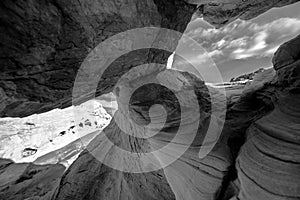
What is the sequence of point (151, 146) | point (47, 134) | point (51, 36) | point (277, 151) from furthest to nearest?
point (47, 134), point (151, 146), point (277, 151), point (51, 36)

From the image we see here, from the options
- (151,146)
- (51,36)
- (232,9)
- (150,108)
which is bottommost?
(151,146)

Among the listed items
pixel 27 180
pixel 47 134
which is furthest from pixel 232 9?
pixel 27 180

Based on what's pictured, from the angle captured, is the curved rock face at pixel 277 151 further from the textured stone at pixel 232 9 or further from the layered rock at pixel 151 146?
the textured stone at pixel 232 9

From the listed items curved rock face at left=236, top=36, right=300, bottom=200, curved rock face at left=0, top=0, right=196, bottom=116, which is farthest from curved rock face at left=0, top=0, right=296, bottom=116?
curved rock face at left=236, top=36, right=300, bottom=200

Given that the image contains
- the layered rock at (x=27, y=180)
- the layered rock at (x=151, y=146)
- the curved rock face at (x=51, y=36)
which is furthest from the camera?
the layered rock at (x=27, y=180)

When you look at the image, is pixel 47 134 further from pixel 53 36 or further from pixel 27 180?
pixel 53 36

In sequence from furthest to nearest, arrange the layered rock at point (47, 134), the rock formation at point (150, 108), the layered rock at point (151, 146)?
the layered rock at point (47, 134), the layered rock at point (151, 146), the rock formation at point (150, 108)

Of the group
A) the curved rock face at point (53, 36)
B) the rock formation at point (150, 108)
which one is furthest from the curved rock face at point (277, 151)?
the curved rock face at point (53, 36)

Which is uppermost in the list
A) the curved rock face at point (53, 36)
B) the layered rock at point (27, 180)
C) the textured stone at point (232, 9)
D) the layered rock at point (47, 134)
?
the textured stone at point (232, 9)

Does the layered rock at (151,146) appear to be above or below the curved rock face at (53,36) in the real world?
below

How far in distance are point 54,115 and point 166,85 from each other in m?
8.03

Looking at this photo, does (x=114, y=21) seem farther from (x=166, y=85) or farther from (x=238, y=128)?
(x=238, y=128)

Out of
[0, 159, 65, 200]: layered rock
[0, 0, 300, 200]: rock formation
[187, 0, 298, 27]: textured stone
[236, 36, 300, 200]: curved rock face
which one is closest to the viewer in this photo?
[0, 0, 300, 200]: rock formation

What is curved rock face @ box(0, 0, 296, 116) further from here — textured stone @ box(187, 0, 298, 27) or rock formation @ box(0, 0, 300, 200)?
textured stone @ box(187, 0, 298, 27)
